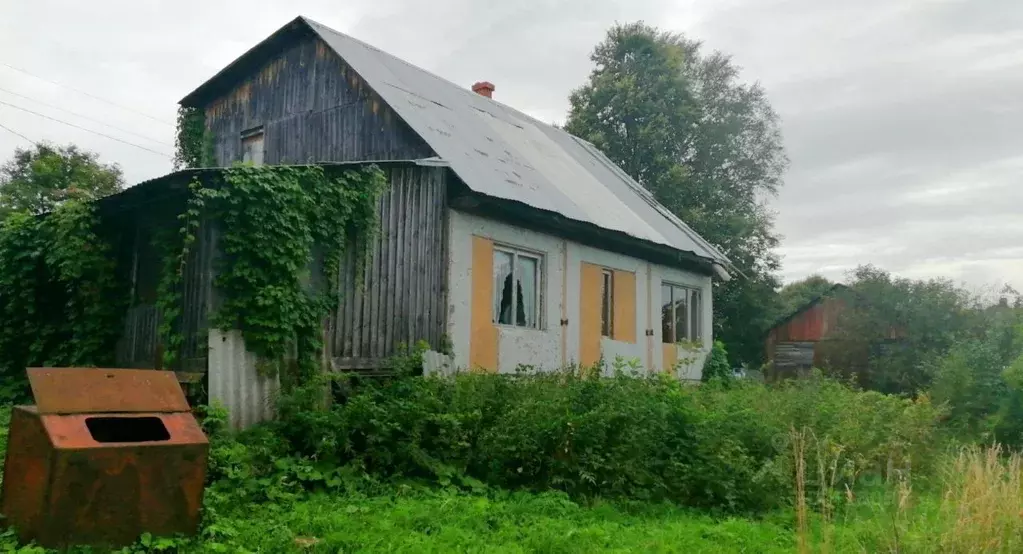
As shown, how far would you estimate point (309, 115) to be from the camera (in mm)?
13883

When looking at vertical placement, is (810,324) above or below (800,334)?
above

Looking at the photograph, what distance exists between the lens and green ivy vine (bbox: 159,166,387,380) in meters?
8.24

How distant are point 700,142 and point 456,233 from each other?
1993cm

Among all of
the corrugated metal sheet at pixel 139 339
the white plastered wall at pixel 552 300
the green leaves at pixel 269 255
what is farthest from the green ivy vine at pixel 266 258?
the white plastered wall at pixel 552 300

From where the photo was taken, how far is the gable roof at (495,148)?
12.0m

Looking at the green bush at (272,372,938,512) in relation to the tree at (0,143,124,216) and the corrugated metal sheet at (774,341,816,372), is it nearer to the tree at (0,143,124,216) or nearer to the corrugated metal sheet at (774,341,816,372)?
the corrugated metal sheet at (774,341,816,372)

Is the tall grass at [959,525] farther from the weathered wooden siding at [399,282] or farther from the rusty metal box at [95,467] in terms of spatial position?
the weathered wooden siding at [399,282]

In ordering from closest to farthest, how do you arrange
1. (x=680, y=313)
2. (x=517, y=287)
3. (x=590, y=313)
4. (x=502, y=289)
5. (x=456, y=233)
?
(x=456, y=233) < (x=502, y=289) < (x=517, y=287) < (x=590, y=313) < (x=680, y=313)

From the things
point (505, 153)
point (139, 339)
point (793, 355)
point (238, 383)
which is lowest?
point (238, 383)

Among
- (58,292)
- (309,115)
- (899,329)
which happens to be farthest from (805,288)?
(58,292)

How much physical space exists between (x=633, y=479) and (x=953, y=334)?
48.6 ft

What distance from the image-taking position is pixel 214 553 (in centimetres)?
503

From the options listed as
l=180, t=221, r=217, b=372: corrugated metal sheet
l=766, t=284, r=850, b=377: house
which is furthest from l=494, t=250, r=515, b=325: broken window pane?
l=766, t=284, r=850, b=377: house

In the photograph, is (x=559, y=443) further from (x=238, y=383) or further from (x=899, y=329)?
(x=899, y=329)
